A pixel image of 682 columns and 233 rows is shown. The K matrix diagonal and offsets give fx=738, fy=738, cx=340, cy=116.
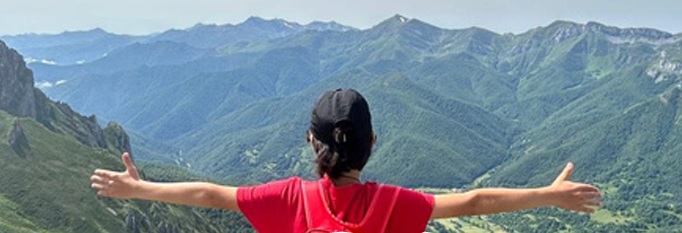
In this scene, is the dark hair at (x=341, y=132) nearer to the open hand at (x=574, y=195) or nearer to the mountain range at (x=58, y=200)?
the open hand at (x=574, y=195)

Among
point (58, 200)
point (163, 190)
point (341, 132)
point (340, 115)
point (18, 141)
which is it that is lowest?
point (58, 200)

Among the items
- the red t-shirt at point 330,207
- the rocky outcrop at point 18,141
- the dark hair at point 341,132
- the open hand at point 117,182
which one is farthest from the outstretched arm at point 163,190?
the rocky outcrop at point 18,141

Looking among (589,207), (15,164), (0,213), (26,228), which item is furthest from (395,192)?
(15,164)

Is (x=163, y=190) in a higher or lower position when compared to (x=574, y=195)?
lower

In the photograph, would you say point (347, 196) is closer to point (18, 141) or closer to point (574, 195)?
point (574, 195)

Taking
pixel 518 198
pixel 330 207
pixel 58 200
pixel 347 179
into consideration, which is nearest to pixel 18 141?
pixel 58 200

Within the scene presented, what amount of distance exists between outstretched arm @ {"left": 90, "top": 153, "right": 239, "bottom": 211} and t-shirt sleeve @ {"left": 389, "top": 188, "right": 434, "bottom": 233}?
1941 millimetres

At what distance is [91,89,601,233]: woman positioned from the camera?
8.19 metres

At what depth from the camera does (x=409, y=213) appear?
27.0ft

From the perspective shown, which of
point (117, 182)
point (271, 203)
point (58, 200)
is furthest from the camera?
point (58, 200)

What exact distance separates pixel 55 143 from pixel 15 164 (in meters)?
29.1

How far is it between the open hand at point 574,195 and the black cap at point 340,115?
7.72ft

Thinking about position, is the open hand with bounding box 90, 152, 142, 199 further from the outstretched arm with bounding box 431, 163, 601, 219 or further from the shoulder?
the outstretched arm with bounding box 431, 163, 601, 219

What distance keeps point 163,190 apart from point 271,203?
5.42ft
